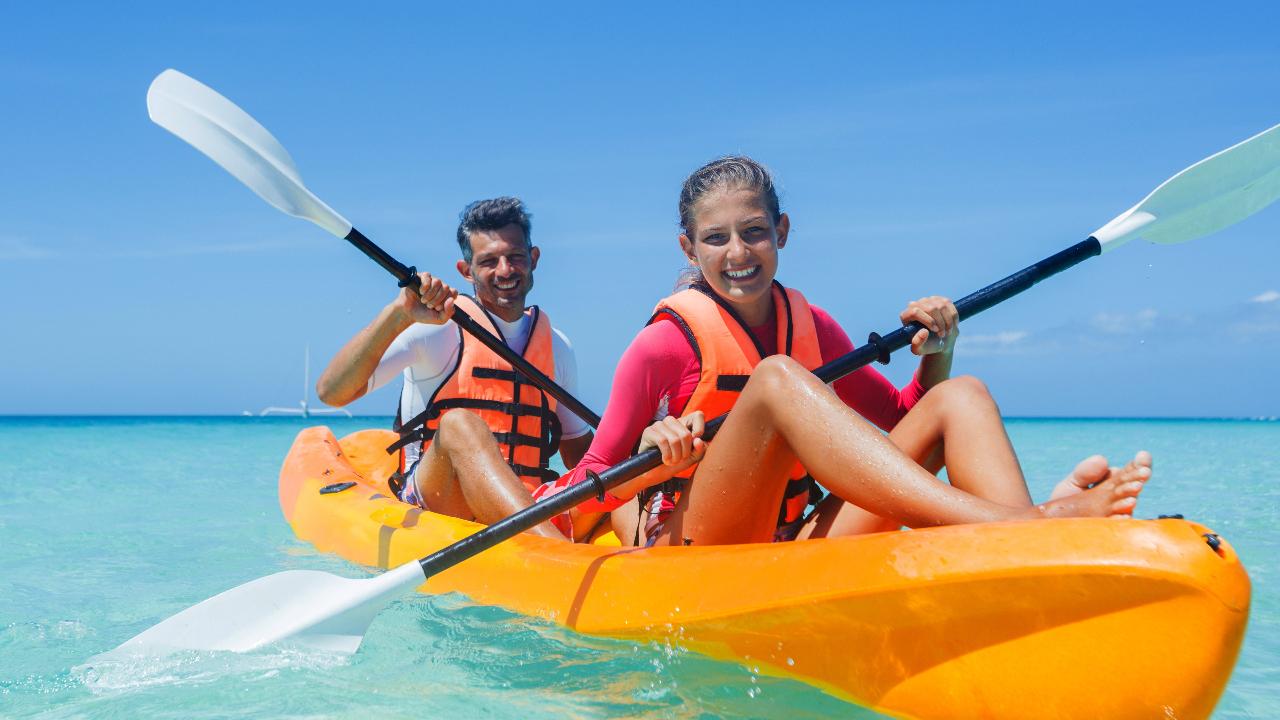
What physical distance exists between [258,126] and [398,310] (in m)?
0.94

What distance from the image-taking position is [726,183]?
2717 mm

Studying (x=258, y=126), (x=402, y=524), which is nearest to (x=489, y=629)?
(x=402, y=524)

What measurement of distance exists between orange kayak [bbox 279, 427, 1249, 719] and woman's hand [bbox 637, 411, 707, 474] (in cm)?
23

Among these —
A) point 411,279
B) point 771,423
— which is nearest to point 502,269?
point 411,279

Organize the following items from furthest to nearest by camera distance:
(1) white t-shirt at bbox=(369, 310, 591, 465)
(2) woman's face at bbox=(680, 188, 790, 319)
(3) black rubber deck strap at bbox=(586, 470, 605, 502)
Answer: (1) white t-shirt at bbox=(369, 310, 591, 465) < (2) woman's face at bbox=(680, 188, 790, 319) < (3) black rubber deck strap at bbox=(586, 470, 605, 502)

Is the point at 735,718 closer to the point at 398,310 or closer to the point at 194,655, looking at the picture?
the point at 194,655

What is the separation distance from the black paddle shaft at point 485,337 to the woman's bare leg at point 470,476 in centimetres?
39

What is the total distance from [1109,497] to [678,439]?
95 centimetres

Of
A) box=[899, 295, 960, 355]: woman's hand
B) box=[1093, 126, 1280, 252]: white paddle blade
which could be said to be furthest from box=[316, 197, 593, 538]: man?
box=[1093, 126, 1280, 252]: white paddle blade

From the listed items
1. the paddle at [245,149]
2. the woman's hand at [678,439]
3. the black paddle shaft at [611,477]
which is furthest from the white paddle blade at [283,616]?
the paddle at [245,149]

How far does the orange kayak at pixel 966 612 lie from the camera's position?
161cm

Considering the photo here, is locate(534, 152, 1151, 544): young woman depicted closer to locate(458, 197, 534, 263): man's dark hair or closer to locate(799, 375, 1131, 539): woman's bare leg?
locate(799, 375, 1131, 539): woman's bare leg

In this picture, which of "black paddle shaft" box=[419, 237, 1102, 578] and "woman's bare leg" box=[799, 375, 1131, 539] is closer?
"woman's bare leg" box=[799, 375, 1131, 539]

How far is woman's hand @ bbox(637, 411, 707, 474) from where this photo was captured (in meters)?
2.35
